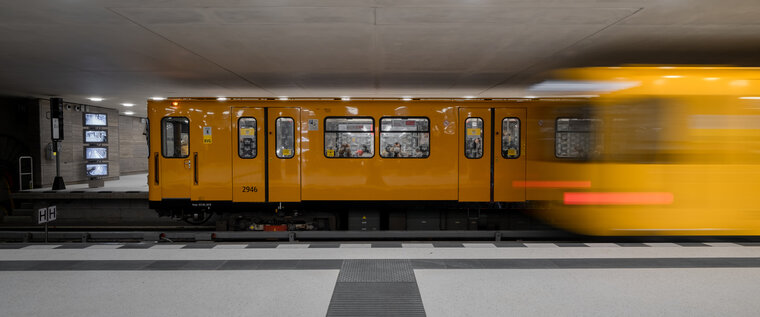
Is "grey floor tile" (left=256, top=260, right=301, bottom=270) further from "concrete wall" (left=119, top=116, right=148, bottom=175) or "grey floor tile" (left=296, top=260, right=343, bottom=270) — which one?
"concrete wall" (left=119, top=116, right=148, bottom=175)

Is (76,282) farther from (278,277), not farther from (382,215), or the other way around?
(382,215)

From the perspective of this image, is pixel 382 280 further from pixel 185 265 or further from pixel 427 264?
pixel 185 265

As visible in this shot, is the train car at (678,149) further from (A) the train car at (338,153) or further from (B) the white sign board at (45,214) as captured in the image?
(B) the white sign board at (45,214)

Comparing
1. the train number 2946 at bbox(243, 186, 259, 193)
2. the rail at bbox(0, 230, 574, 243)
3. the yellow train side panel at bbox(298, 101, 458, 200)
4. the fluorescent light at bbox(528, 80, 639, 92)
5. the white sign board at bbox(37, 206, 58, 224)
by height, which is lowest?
the rail at bbox(0, 230, 574, 243)

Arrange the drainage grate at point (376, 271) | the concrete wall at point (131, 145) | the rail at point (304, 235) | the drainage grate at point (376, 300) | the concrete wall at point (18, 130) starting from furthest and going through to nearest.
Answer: the concrete wall at point (131, 145)
the concrete wall at point (18, 130)
the rail at point (304, 235)
the drainage grate at point (376, 271)
the drainage grate at point (376, 300)

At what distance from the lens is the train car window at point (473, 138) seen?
7.54m

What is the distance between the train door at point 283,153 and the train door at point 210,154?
796 mm

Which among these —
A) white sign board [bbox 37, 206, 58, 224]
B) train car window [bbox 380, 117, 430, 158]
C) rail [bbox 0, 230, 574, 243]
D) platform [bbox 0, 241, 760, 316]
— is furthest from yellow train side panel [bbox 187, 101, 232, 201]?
train car window [bbox 380, 117, 430, 158]

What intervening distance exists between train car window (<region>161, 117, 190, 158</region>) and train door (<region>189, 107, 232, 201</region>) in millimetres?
139

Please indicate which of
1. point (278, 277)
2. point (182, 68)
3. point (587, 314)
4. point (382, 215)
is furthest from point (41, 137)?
point (587, 314)

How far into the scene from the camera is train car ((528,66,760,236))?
5.07 metres

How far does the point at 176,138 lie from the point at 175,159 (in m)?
0.40

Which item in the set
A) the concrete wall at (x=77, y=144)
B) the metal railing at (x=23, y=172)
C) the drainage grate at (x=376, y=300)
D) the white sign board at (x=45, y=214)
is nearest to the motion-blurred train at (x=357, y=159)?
the white sign board at (x=45, y=214)

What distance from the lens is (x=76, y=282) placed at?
379 cm
